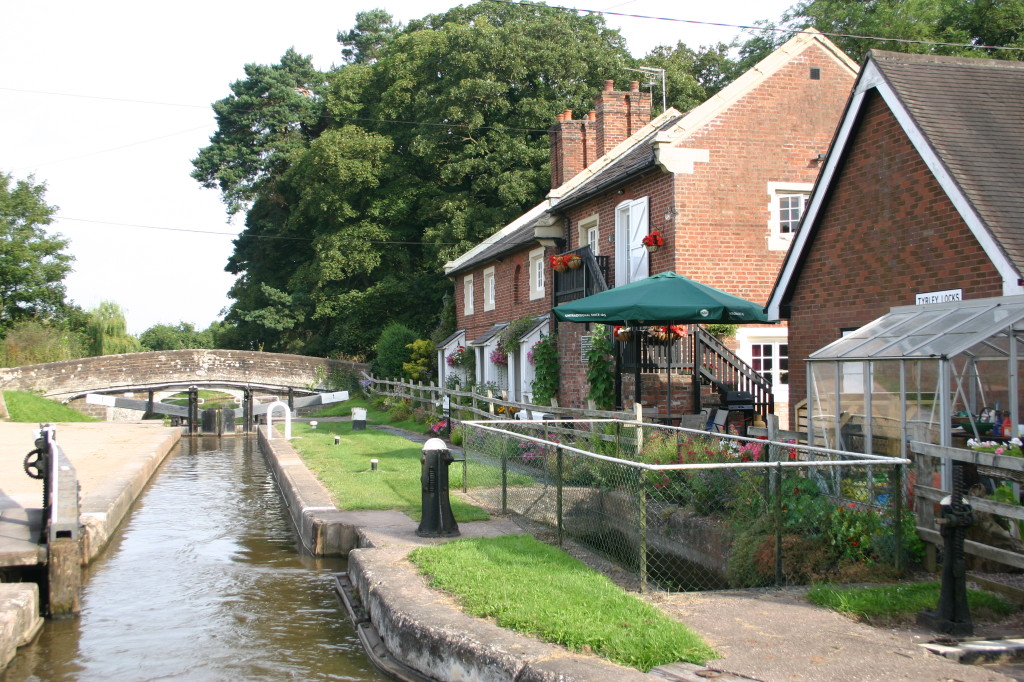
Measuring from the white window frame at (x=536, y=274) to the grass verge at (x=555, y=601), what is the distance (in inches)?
625

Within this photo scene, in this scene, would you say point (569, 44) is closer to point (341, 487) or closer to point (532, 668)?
point (341, 487)

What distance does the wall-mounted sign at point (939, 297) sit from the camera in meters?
9.71

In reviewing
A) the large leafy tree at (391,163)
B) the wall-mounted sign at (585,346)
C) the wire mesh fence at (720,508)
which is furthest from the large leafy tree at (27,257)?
the wire mesh fence at (720,508)

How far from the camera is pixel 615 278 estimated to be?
19359 mm

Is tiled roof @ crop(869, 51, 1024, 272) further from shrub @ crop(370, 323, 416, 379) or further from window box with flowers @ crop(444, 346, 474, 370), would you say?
shrub @ crop(370, 323, 416, 379)

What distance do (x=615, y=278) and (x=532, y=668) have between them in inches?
581

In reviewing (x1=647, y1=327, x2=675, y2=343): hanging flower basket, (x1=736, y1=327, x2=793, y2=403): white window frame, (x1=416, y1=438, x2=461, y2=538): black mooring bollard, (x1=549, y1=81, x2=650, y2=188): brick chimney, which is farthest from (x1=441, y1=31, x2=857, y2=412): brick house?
(x1=416, y1=438, x2=461, y2=538): black mooring bollard

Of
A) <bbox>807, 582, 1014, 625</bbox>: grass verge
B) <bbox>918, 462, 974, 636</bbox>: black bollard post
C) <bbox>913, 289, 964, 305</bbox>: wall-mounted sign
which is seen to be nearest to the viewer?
<bbox>918, 462, 974, 636</bbox>: black bollard post

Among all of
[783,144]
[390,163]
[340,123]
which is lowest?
[783,144]

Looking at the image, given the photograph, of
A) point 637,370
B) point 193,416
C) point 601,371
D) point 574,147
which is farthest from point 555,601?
point 193,416

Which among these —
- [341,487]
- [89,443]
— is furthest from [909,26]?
[89,443]

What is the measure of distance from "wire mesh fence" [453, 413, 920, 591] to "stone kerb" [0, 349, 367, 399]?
29778 mm

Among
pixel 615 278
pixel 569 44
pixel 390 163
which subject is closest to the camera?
pixel 615 278

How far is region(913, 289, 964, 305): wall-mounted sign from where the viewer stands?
9711 millimetres
